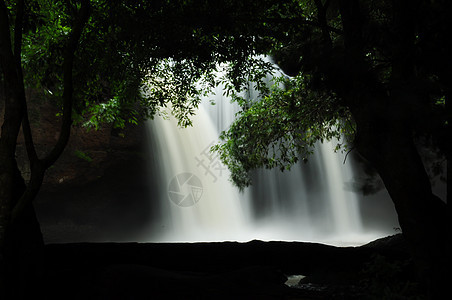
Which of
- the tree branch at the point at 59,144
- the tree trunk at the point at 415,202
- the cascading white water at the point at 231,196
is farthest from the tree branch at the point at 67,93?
the cascading white water at the point at 231,196

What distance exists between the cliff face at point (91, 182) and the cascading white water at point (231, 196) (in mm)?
1170

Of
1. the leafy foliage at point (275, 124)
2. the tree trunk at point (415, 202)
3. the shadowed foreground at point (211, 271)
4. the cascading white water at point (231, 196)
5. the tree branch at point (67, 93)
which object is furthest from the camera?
the cascading white water at point (231, 196)

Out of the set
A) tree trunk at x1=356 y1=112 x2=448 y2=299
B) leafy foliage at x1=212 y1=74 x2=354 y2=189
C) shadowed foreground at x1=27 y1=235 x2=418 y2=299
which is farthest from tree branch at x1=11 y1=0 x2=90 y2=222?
leafy foliage at x1=212 y1=74 x2=354 y2=189

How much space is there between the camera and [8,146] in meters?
3.92

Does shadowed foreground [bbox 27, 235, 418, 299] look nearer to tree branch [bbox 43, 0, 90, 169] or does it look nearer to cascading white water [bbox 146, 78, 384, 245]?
tree branch [bbox 43, 0, 90, 169]

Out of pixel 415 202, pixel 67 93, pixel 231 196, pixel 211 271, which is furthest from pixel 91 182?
pixel 415 202

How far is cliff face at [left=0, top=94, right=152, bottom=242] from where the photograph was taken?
1462 cm

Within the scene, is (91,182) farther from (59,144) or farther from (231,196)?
(59,144)

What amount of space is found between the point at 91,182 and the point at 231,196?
945 centimetres

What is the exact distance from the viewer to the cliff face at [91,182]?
48.0 ft

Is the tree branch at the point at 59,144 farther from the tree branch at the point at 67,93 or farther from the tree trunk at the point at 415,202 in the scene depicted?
the tree trunk at the point at 415,202

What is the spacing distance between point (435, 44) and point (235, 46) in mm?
3267

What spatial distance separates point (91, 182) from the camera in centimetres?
1802

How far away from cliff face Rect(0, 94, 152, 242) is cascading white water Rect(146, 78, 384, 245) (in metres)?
1.17
